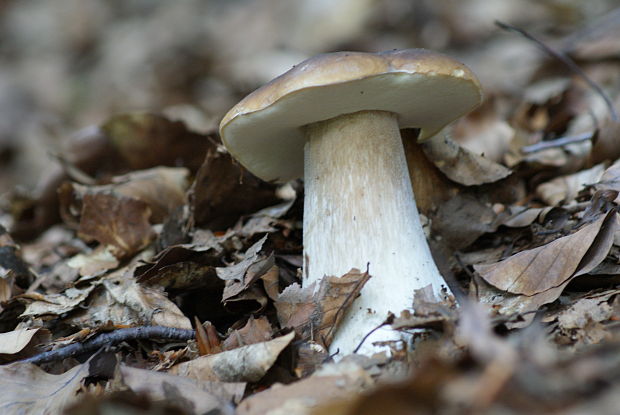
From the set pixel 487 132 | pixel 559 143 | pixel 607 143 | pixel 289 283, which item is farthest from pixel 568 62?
pixel 289 283

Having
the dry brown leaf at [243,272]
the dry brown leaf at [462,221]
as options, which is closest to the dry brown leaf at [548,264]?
the dry brown leaf at [462,221]

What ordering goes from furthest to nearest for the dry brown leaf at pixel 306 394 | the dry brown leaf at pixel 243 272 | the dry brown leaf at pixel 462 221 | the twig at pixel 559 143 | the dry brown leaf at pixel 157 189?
the dry brown leaf at pixel 157 189, the twig at pixel 559 143, the dry brown leaf at pixel 462 221, the dry brown leaf at pixel 243 272, the dry brown leaf at pixel 306 394

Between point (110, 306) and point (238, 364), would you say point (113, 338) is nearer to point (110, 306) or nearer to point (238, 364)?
point (110, 306)

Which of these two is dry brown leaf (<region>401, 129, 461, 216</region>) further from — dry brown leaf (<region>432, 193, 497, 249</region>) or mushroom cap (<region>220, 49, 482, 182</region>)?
Answer: mushroom cap (<region>220, 49, 482, 182</region>)

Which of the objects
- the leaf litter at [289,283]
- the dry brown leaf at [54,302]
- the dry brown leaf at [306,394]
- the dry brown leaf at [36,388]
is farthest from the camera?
the dry brown leaf at [54,302]

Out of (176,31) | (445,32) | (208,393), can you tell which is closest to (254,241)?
(208,393)

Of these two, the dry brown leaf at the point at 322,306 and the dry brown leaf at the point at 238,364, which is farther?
the dry brown leaf at the point at 322,306

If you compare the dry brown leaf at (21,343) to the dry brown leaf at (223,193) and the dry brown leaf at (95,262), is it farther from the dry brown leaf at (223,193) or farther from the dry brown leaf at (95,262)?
the dry brown leaf at (223,193)
